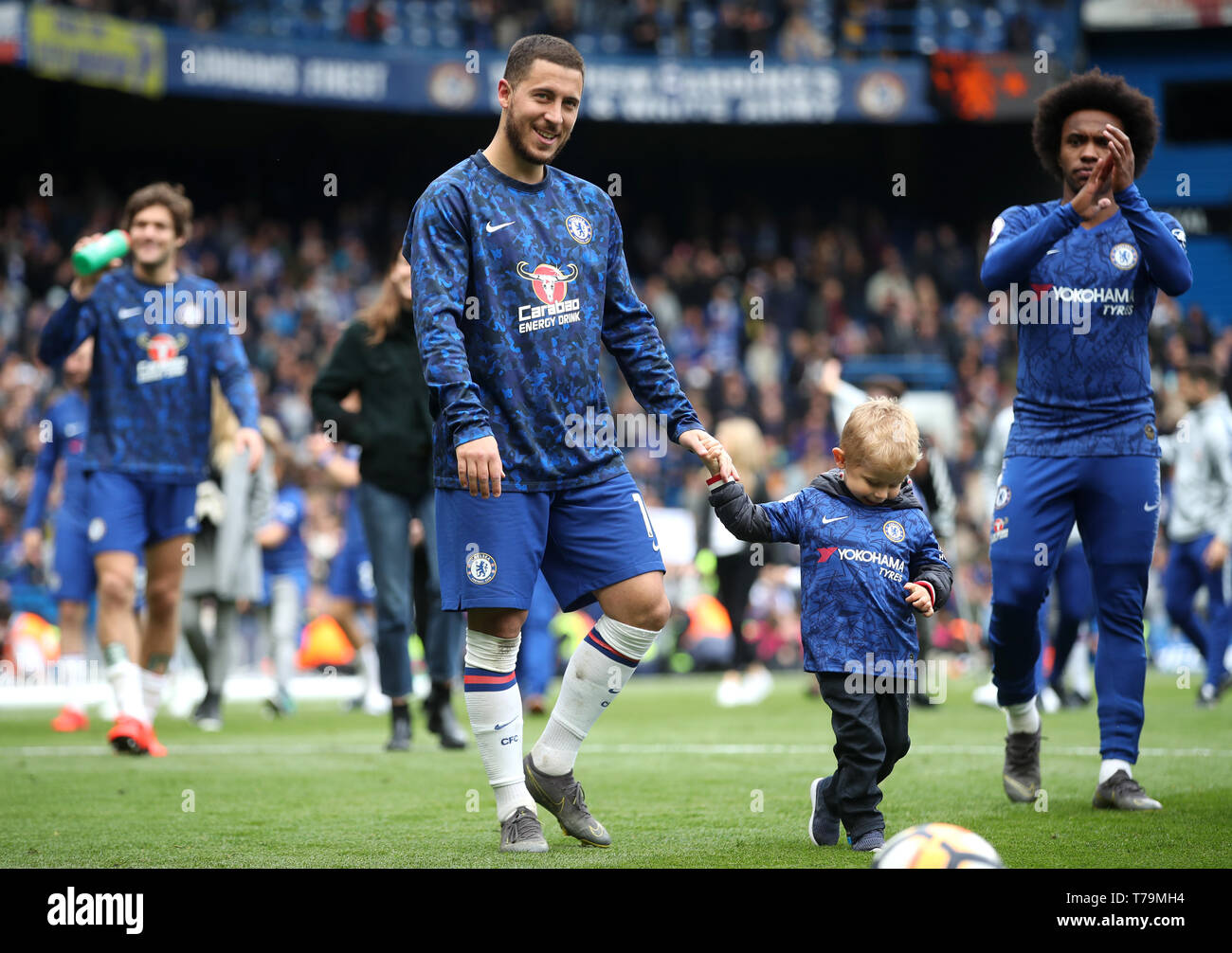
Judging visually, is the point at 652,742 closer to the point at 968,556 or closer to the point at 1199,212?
the point at 968,556

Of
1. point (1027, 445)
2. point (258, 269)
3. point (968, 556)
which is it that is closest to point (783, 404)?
point (968, 556)

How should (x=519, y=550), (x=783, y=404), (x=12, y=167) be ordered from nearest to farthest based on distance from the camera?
(x=519, y=550) → (x=783, y=404) → (x=12, y=167)

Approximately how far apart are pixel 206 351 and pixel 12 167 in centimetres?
1924

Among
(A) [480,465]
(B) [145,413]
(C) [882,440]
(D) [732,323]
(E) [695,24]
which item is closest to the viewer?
(A) [480,465]

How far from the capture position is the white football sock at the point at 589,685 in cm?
466

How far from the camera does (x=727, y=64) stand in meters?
25.3

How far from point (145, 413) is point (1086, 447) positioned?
431 cm

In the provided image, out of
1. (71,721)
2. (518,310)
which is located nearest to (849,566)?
(518,310)

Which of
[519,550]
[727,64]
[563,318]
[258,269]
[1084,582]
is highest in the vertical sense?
[727,64]

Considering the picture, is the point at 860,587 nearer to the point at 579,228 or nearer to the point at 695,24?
the point at 579,228

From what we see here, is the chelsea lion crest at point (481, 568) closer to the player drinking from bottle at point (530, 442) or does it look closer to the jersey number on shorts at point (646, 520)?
the player drinking from bottle at point (530, 442)

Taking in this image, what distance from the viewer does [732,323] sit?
2402 centimetres

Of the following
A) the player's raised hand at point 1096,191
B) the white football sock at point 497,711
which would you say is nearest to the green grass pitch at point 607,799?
the white football sock at point 497,711

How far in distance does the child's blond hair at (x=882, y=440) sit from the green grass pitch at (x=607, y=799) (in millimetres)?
1133
